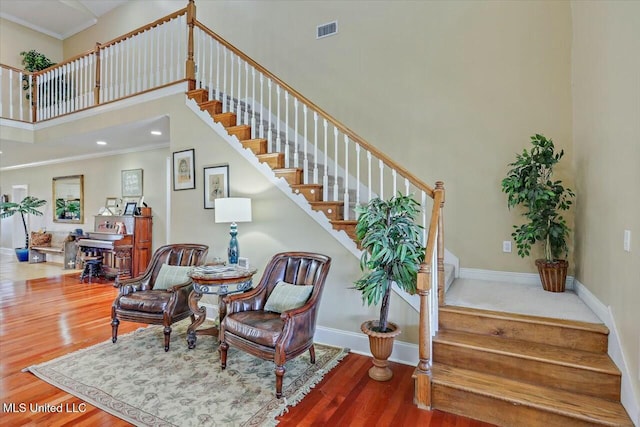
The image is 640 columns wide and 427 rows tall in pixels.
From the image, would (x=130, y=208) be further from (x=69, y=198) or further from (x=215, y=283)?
(x=215, y=283)

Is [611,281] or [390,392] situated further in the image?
[390,392]

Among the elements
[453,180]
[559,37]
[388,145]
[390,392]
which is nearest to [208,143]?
[388,145]

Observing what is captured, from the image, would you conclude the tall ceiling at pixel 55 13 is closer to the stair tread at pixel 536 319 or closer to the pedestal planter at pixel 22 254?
the pedestal planter at pixel 22 254

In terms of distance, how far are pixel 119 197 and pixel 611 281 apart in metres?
8.37

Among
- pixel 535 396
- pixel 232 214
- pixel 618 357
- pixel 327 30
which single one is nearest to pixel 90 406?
pixel 232 214

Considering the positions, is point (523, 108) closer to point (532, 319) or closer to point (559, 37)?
point (559, 37)

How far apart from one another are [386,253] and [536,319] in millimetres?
1252

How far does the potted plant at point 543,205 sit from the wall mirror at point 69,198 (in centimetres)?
925

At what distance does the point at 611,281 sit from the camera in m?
2.31

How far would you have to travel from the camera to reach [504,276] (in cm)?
363

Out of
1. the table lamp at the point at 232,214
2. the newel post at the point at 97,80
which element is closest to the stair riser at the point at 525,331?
the table lamp at the point at 232,214

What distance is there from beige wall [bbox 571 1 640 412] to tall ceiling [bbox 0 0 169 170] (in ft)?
17.5

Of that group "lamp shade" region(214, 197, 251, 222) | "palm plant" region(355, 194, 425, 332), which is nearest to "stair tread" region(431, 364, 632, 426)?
"palm plant" region(355, 194, 425, 332)

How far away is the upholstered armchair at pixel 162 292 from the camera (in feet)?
10.6
